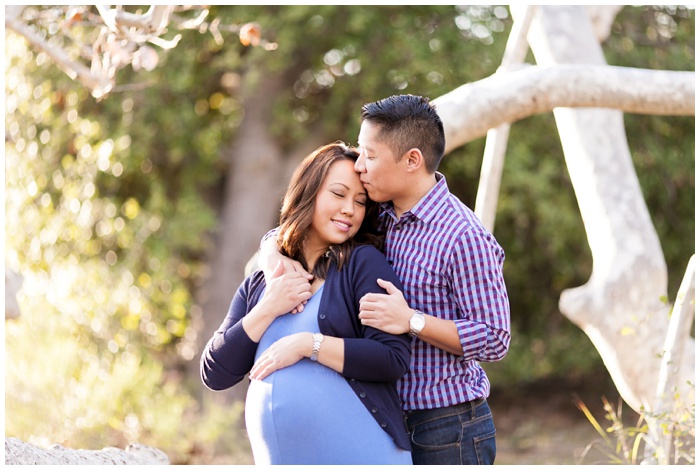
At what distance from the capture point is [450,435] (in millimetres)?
2348

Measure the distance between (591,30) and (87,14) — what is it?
2731 millimetres

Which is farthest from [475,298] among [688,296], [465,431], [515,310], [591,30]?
[515,310]

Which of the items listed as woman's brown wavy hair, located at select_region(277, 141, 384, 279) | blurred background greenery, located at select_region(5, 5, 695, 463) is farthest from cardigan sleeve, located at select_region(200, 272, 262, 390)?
blurred background greenery, located at select_region(5, 5, 695, 463)

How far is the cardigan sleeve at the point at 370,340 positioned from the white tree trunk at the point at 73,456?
4.55ft

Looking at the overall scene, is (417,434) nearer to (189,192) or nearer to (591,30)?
(591,30)

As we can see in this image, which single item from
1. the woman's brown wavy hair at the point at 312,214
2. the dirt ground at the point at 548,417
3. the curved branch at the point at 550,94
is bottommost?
the dirt ground at the point at 548,417

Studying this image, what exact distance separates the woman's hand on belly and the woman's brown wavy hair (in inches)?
8.6

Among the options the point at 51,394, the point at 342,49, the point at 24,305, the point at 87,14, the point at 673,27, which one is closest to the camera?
the point at 87,14

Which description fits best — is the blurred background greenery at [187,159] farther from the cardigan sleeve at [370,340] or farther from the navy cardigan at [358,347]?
the cardigan sleeve at [370,340]

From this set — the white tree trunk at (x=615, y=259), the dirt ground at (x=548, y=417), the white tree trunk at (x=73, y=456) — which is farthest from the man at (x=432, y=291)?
the dirt ground at (x=548, y=417)

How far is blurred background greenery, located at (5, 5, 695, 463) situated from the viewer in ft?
24.2

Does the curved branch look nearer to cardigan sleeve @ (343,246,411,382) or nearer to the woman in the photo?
the woman

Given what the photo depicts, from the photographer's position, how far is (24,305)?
7.08 meters

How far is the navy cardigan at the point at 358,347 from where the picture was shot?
2195 millimetres
